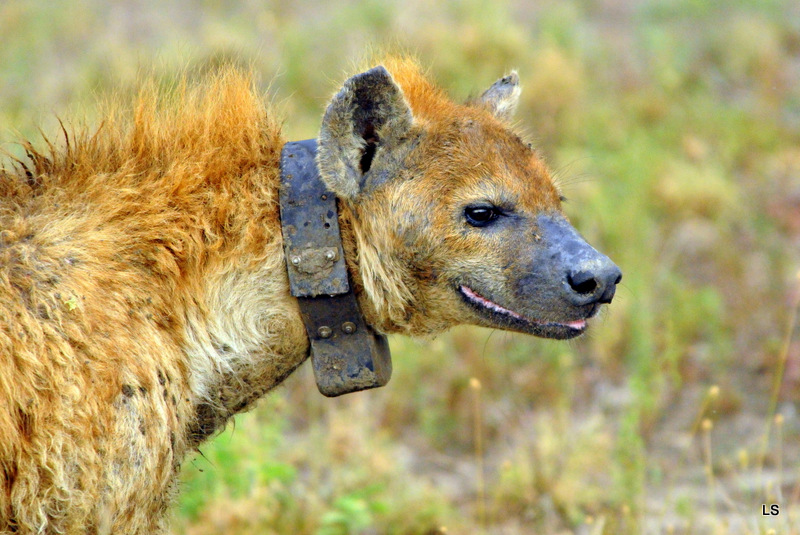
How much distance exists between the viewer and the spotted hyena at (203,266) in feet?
7.51

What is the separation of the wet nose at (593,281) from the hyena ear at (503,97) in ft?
2.85

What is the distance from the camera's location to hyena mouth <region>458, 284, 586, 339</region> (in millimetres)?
2758

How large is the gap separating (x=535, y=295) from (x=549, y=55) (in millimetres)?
5730

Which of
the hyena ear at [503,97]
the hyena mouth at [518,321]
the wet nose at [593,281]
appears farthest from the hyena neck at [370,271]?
the hyena ear at [503,97]

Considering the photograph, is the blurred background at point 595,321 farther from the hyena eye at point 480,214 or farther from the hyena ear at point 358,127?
the hyena eye at point 480,214

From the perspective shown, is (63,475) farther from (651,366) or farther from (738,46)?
(738,46)

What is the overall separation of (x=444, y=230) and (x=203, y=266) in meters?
0.78

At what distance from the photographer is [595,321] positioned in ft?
9.78

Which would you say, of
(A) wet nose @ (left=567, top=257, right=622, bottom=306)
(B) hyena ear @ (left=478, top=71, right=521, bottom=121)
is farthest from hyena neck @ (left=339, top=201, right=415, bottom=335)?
(B) hyena ear @ (left=478, top=71, right=521, bottom=121)

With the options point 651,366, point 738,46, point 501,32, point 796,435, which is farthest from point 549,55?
point 796,435

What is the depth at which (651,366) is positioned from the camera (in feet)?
18.2

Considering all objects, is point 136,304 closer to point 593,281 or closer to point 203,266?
point 203,266

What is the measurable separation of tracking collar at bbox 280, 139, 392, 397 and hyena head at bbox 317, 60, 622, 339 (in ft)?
0.27

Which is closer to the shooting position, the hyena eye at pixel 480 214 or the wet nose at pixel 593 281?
→ the wet nose at pixel 593 281
